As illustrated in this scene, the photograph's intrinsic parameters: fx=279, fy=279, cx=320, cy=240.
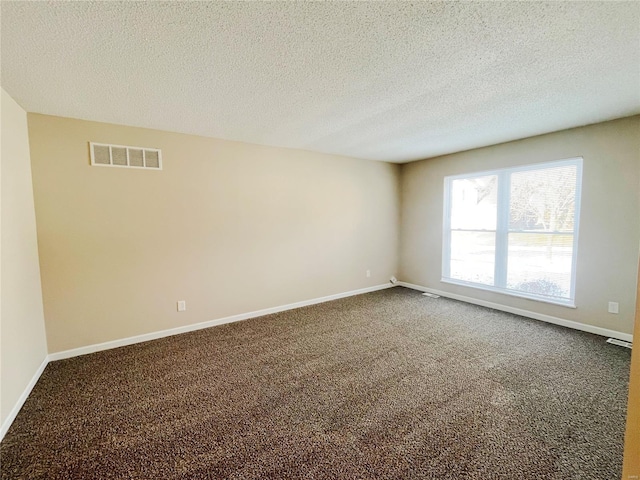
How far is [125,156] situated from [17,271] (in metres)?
1.45

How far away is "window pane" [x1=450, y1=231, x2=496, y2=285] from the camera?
4273mm

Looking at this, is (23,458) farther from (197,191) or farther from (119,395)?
(197,191)

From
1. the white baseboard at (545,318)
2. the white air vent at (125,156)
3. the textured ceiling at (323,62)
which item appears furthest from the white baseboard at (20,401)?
the white baseboard at (545,318)

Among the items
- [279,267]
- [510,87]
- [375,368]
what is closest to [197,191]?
[279,267]

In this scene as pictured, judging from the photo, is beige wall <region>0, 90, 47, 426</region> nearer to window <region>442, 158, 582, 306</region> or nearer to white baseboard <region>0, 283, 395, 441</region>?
white baseboard <region>0, 283, 395, 441</region>

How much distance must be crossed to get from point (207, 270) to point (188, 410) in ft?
6.03

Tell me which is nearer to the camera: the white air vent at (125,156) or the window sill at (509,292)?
the white air vent at (125,156)

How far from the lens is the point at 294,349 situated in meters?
2.94

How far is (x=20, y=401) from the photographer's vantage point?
206 cm

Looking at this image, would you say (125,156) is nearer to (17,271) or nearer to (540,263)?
(17,271)

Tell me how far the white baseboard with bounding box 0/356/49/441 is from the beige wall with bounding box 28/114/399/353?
314mm

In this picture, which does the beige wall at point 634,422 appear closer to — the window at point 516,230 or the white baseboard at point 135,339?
the white baseboard at point 135,339

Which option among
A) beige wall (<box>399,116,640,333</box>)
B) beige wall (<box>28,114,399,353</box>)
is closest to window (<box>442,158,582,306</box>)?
beige wall (<box>399,116,640,333</box>)

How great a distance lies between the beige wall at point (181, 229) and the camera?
2.77m
